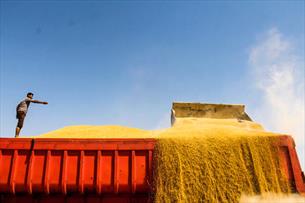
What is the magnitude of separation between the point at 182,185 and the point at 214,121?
4.08 m

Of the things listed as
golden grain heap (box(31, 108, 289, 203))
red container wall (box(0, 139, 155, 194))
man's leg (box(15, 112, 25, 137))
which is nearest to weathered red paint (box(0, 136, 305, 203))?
red container wall (box(0, 139, 155, 194))

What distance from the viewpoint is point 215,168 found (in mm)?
4926

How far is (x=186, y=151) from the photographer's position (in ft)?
16.6

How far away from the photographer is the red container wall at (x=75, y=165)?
4.93 m

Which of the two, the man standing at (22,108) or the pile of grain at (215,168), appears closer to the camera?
the pile of grain at (215,168)

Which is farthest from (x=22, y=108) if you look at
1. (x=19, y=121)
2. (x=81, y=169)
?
(x=81, y=169)

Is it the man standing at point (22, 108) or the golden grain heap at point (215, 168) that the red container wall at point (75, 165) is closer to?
the golden grain heap at point (215, 168)

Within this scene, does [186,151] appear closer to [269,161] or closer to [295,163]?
[269,161]

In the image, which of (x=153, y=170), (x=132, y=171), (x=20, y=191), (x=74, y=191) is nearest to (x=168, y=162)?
(x=153, y=170)

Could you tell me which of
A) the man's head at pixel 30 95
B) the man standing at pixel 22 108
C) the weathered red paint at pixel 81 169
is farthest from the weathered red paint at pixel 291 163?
the man's head at pixel 30 95

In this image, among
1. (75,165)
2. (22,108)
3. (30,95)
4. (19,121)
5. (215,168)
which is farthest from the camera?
(30,95)

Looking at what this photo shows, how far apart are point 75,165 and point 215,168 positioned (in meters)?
2.60

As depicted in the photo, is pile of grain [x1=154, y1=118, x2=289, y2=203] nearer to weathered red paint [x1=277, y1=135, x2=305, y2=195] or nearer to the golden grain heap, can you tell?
the golden grain heap

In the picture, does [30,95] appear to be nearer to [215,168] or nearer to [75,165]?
[75,165]
